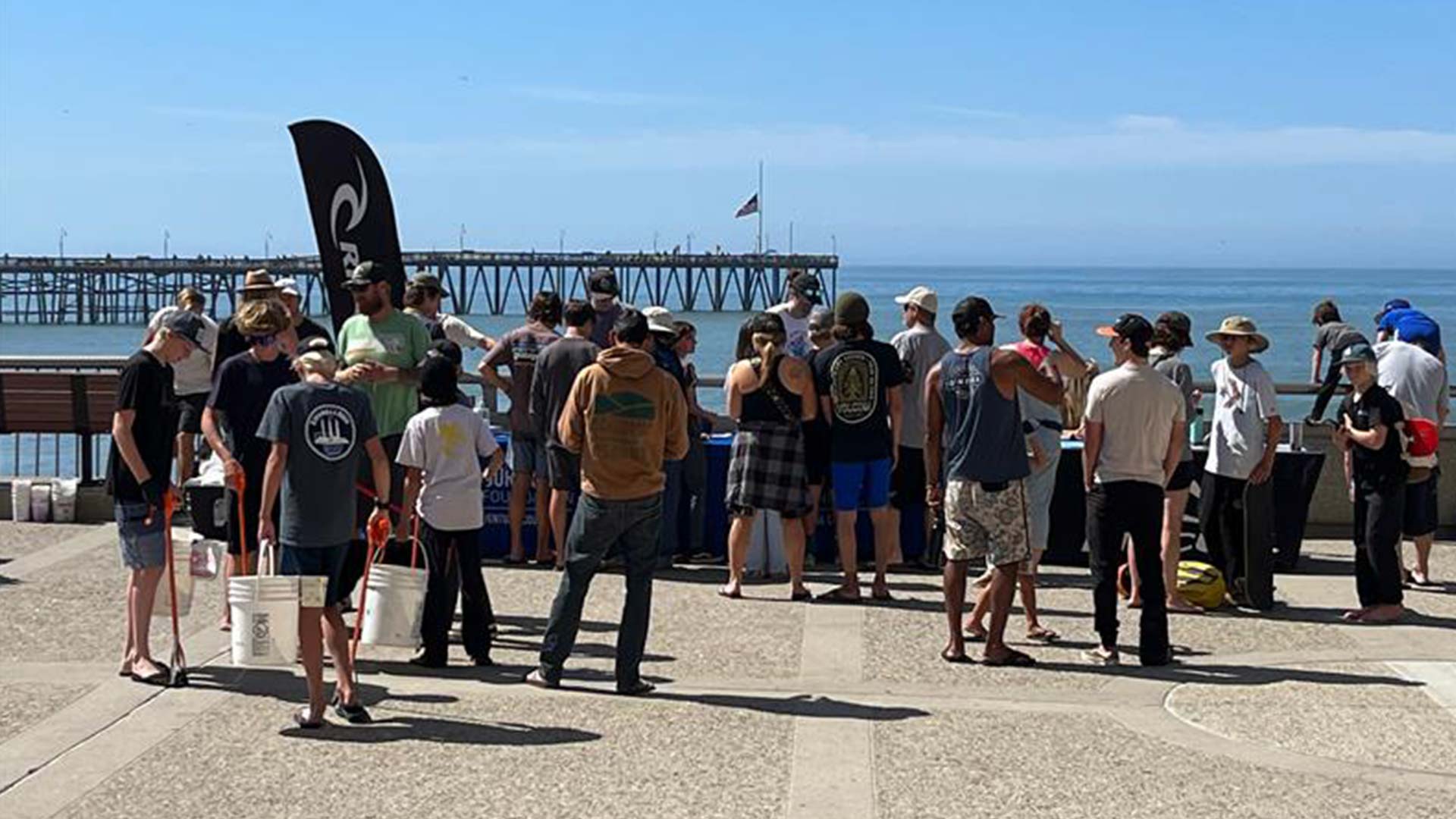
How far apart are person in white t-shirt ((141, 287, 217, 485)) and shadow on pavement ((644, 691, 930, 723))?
3.26 metres

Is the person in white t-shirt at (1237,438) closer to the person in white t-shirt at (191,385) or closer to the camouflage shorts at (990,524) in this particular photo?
the camouflage shorts at (990,524)

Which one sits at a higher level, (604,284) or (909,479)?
(604,284)

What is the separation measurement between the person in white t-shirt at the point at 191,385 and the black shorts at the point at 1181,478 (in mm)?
5079

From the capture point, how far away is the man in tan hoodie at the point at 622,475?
324 inches

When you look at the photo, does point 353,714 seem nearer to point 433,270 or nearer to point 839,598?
point 839,598

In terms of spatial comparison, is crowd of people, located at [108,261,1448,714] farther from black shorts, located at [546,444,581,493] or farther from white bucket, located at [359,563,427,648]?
white bucket, located at [359,563,427,648]

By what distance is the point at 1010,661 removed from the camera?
9.04 m

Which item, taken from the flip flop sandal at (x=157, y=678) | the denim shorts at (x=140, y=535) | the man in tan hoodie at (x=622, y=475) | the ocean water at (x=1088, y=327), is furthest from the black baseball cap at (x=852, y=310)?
the ocean water at (x=1088, y=327)

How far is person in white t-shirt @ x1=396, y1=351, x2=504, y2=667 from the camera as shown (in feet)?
28.4

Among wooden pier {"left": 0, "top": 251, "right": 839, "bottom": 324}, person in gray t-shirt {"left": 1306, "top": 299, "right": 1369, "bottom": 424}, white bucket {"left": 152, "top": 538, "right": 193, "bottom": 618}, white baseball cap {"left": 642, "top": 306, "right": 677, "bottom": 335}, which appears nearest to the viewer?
white bucket {"left": 152, "top": 538, "right": 193, "bottom": 618}

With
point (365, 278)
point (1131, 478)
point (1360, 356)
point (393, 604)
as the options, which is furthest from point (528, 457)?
point (1360, 356)

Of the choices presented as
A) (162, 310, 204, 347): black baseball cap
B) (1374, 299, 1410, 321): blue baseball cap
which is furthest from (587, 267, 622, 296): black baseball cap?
(1374, 299, 1410, 321): blue baseball cap

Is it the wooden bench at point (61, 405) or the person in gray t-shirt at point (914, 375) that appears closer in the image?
the person in gray t-shirt at point (914, 375)

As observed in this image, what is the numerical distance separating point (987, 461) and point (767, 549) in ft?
9.93
